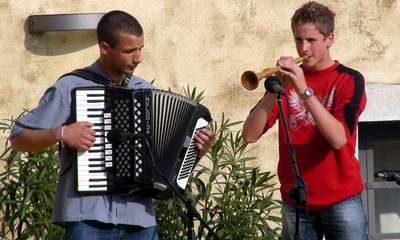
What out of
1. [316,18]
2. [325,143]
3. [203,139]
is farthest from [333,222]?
[316,18]

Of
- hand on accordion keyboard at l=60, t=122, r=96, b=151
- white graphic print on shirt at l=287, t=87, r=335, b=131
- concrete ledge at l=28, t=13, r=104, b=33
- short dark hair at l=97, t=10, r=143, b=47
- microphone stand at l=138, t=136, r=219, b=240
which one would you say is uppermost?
concrete ledge at l=28, t=13, r=104, b=33

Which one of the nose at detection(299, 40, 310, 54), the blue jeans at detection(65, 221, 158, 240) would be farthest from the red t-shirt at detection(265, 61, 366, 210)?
the blue jeans at detection(65, 221, 158, 240)

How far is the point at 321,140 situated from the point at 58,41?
237 cm

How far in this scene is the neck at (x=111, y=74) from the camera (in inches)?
222

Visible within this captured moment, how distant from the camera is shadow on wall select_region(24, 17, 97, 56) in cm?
748

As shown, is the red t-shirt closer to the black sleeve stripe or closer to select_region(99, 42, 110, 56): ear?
the black sleeve stripe

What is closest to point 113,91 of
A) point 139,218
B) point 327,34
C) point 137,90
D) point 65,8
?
point 137,90

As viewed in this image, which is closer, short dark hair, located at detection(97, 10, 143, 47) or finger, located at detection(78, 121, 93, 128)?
finger, located at detection(78, 121, 93, 128)

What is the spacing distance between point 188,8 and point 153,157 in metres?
2.30

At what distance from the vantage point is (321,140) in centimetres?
572

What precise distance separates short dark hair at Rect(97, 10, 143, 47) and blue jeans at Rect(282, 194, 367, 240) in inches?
43.6

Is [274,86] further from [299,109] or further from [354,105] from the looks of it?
[354,105]

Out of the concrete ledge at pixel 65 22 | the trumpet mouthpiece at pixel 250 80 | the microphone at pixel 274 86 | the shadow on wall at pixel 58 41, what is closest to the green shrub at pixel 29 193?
the shadow on wall at pixel 58 41

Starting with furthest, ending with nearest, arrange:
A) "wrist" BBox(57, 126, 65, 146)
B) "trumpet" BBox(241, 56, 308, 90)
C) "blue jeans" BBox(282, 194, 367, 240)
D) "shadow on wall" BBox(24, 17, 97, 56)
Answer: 1. "shadow on wall" BBox(24, 17, 97, 56)
2. "blue jeans" BBox(282, 194, 367, 240)
3. "trumpet" BBox(241, 56, 308, 90)
4. "wrist" BBox(57, 126, 65, 146)
